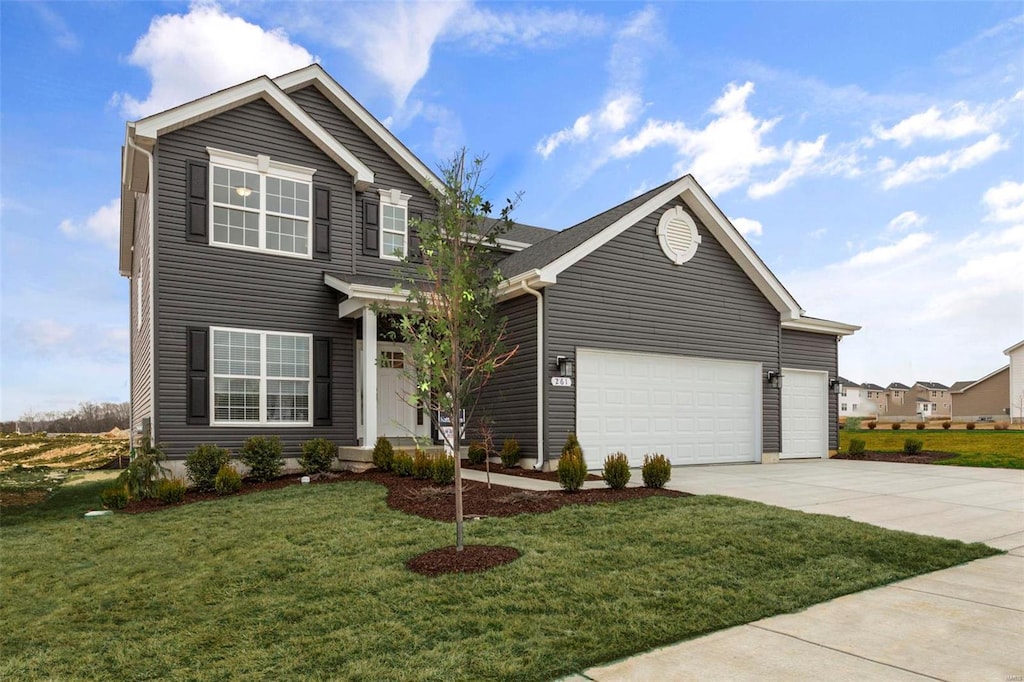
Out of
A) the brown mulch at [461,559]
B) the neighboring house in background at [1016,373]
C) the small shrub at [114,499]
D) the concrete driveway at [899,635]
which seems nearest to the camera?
the concrete driveway at [899,635]

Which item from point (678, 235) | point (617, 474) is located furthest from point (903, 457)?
point (617, 474)

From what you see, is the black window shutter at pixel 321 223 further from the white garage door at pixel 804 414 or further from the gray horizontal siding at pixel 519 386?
the white garage door at pixel 804 414

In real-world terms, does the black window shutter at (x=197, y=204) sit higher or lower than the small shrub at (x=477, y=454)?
higher

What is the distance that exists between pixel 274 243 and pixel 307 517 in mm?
6995

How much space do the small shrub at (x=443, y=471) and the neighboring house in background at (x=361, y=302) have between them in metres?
2.25

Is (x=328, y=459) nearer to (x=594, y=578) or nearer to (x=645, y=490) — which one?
(x=645, y=490)

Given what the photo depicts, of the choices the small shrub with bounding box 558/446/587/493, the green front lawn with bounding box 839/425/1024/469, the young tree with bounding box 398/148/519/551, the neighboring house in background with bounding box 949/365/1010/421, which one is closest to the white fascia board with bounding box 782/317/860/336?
the green front lawn with bounding box 839/425/1024/469

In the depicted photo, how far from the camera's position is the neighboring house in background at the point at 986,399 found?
1908 inches

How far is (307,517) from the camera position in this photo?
8.39m

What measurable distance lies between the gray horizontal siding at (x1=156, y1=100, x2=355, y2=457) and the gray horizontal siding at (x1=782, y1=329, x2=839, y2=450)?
10938 millimetres

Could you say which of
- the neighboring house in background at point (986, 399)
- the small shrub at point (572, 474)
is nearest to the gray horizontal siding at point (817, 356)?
the small shrub at point (572, 474)

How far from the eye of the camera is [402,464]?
450 inches

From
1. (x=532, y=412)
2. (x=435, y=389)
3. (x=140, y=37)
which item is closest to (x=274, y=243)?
(x=140, y=37)

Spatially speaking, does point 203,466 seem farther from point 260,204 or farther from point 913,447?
point 913,447
